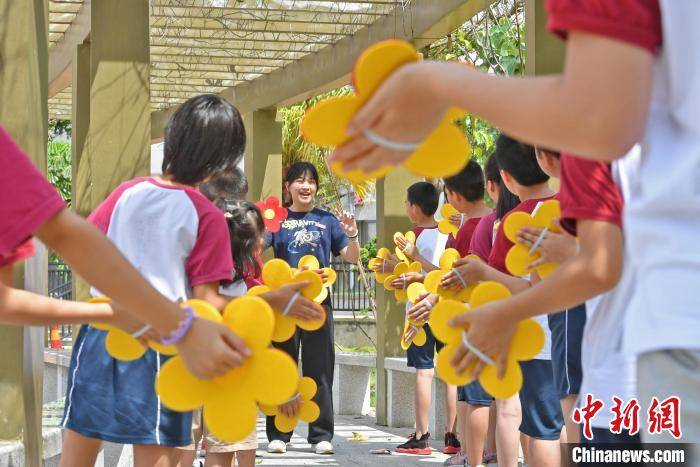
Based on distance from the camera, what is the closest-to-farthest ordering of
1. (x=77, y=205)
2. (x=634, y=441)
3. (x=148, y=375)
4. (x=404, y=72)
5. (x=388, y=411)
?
(x=404, y=72) → (x=634, y=441) → (x=148, y=375) → (x=77, y=205) → (x=388, y=411)

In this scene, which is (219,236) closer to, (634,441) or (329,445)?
(634,441)

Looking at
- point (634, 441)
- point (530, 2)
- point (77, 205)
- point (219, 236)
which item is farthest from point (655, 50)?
point (77, 205)

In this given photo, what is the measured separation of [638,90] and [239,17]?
26.6 ft

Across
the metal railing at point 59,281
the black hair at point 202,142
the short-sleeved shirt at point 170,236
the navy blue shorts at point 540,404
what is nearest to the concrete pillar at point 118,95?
the navy blue shorts at point 540,404

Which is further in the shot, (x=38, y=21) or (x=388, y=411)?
(x=388, y=411)

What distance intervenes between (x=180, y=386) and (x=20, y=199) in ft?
1.78

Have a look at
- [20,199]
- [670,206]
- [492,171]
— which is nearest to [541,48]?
[492,171]

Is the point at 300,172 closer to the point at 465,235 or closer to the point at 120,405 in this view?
the point at 465,235

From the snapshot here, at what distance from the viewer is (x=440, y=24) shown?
789 centimetres

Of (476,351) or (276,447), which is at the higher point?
(476,351)

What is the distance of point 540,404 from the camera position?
176 inches

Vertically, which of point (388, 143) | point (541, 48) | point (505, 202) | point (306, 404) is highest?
point (541, 48)

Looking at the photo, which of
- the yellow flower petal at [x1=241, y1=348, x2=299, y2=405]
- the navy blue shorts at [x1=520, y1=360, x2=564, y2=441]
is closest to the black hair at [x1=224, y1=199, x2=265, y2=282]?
the navy blue shorts at [x1=520, y1=360, x2=564, y2=441]

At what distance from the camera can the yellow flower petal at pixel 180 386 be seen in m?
2.26
